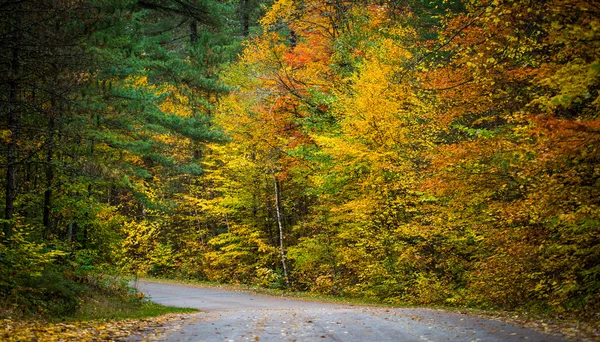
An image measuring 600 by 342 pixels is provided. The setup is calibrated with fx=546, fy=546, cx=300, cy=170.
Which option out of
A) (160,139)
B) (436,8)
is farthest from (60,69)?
(160,139)

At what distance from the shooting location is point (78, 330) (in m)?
9.83

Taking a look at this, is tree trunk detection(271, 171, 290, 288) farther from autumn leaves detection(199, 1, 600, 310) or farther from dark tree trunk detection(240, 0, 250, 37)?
dark tree trunk detection(240, 0, 250, 37)

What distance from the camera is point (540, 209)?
414 inches

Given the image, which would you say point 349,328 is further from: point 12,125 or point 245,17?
point 245,17

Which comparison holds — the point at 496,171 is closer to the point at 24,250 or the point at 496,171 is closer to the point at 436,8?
the point at 436,8

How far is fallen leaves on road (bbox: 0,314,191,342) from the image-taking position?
28.1 ft

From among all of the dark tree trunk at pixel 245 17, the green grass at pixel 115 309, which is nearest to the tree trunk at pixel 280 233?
the green grass at pixel 115 309

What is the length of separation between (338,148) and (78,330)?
35.9ft

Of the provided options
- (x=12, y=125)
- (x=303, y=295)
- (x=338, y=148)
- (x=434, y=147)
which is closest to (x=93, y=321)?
(x=12, y=125)

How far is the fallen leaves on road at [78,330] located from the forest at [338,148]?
1.16 meters

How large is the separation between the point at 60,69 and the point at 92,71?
1851 mm

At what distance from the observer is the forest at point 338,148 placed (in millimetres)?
10695

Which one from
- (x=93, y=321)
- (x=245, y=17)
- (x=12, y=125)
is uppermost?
(x=245, y=17)

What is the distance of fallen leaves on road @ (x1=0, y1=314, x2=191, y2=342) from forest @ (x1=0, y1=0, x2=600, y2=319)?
3.79 feet
